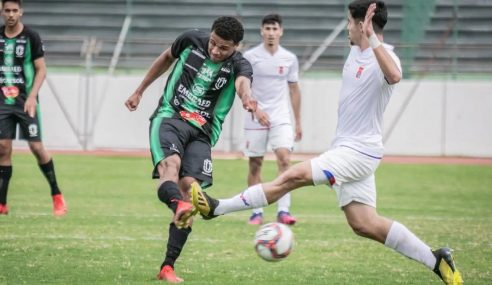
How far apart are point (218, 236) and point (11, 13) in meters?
3.67

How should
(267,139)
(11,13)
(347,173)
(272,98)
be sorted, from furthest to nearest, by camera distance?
(272,98) < (267,139) < (11,13) < (347,173)

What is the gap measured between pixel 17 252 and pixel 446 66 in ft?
58.5

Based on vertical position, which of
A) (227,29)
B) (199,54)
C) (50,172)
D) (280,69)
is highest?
(227,29)

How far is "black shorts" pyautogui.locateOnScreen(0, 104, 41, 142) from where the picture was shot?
1204 cm

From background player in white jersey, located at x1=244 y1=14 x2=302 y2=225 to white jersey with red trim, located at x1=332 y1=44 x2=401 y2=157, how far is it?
17.5ft

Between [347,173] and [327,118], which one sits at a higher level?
[347,173]

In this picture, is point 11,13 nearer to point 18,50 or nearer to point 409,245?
point 18,50

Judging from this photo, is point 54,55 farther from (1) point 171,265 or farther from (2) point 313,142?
(1) point 171,265

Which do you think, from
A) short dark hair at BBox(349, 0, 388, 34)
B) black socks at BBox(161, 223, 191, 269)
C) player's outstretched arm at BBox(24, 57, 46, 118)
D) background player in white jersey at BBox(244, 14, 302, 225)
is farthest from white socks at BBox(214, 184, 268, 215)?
background player in white jersey at BBox(244, 14, 302, 225)

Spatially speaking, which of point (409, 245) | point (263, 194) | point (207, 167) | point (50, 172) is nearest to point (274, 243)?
point (263, 194)

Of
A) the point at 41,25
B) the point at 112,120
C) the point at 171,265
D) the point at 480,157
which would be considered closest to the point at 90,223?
the point at 171,265

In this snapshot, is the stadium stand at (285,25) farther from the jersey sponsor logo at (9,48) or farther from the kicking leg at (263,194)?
the kicking leg at (263,194)

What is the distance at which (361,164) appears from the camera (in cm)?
762

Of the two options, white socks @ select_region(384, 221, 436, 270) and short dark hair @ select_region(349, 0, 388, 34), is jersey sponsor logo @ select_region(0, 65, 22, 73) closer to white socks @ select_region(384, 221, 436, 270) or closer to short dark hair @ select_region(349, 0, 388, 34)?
short dark hair @ select_region(349, 0, 388, 34)
